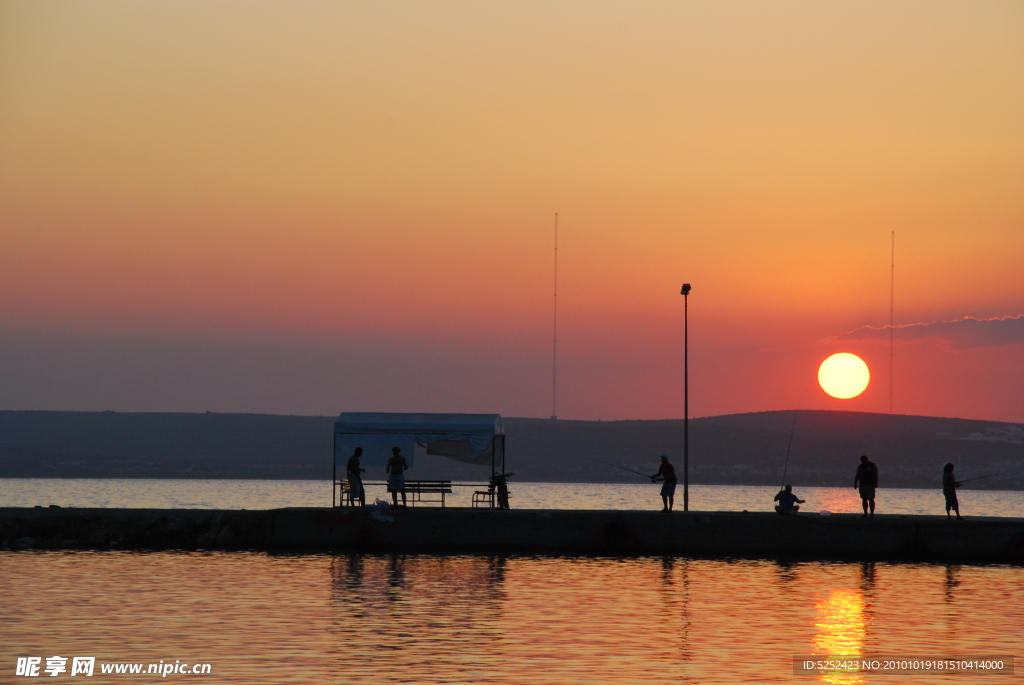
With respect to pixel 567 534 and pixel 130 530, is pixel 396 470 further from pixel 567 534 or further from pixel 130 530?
pixel 130 530

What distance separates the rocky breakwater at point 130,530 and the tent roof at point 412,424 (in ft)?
13.2

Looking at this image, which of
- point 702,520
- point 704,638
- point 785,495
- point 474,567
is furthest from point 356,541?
point 704,638

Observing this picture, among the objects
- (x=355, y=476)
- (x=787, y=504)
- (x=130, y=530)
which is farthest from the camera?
(x=787, y=504)

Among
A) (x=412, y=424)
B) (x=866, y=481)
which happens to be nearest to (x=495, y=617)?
(x=412, y=424)

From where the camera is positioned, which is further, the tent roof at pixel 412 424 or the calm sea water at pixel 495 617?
the tent roof at pixel 412 424

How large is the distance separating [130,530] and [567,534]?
13.1 metres

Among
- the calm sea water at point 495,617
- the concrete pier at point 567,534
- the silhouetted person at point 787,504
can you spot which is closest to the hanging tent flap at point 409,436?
A: the concrete pier at point 567,534

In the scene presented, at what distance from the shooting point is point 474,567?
1217 inches

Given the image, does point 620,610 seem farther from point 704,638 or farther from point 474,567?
point 474,567

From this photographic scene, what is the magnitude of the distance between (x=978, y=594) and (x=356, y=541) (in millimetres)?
17143

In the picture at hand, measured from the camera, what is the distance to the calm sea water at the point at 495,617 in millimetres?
17516

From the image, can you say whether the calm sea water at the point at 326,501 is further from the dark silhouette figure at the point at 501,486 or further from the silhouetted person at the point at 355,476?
the silhouetted person at the point at 355,476

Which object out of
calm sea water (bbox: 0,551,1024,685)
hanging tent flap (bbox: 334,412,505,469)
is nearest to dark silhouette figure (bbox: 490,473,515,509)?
hanging tent flap (bbox: 334,412,505,469)

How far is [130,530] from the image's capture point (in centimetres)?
3619
